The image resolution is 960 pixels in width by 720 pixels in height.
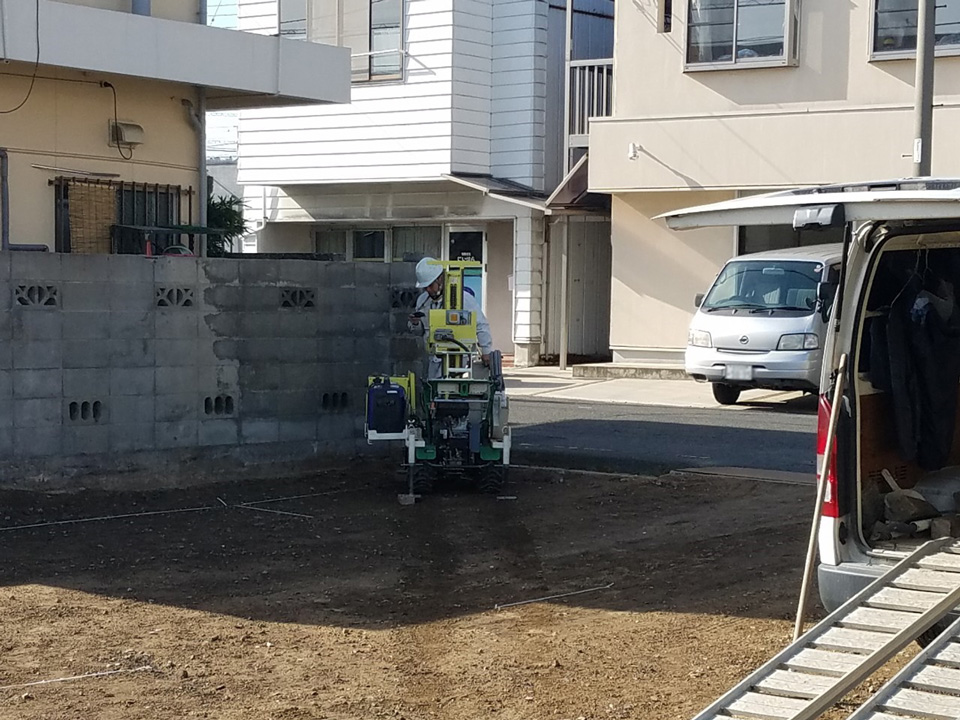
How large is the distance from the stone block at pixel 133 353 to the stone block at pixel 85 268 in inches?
20.2

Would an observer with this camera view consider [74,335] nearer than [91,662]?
No

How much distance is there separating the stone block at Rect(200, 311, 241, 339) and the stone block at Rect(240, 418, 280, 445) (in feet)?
2.47

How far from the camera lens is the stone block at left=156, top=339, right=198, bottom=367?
1118cm

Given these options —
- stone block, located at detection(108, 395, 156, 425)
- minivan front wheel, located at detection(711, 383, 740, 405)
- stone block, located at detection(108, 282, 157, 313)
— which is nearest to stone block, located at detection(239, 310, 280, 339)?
stone block, located at detection(108, 282, 157, 313)

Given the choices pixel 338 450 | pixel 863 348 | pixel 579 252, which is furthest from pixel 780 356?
pixel 863 348

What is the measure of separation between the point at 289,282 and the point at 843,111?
36.4 ft

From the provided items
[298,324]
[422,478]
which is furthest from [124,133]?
[422,478]

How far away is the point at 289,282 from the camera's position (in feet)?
38.8

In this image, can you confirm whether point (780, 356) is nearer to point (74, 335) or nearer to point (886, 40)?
A: point (886, 40)

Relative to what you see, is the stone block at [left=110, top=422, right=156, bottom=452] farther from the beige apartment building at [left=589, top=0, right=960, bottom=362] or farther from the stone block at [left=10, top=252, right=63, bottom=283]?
the beige apartment building at [left=589, top=0, right=960, bottom=362]

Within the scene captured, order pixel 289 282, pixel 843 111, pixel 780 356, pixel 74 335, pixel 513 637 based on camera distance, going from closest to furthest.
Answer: pixel 513 637, pixel 74 335, pixel 289 282, pixel 780 356, pixel 843 111

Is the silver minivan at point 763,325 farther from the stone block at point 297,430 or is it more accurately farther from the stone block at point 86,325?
the stone block at point 86,325

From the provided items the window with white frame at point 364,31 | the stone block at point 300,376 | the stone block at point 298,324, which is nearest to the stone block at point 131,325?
the stone block at point 298,324

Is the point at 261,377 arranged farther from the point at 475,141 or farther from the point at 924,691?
the point at 475,141
